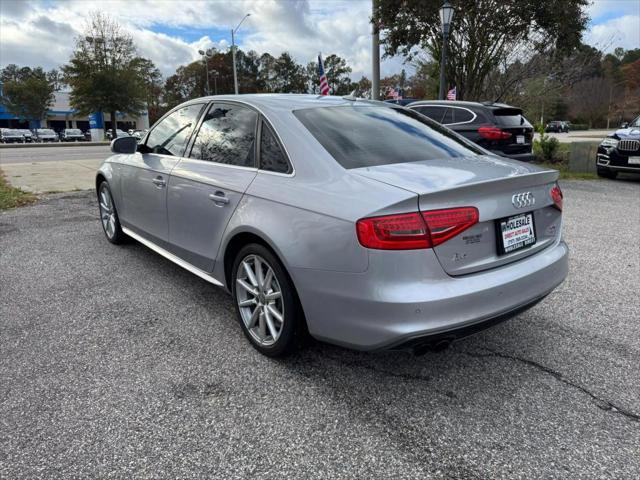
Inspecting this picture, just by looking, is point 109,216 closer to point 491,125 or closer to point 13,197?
point 13,197

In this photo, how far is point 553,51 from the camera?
18250 mm

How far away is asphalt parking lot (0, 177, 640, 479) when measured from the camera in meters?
2.10

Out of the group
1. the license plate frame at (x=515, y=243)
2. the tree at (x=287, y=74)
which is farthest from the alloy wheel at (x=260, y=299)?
the tree at (x=287, y=74)

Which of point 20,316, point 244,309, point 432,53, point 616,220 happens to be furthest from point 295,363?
point 432,53

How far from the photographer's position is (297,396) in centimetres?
260

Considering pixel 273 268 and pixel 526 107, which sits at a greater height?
pixel 526 107

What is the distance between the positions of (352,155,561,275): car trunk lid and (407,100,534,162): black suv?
7.28m

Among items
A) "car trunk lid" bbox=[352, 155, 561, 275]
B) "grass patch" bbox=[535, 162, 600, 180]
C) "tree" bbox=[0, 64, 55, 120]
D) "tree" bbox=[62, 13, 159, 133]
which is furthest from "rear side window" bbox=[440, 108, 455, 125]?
"tree" bbox=[0, 64, 55, 120]

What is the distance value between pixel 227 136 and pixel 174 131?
968mm

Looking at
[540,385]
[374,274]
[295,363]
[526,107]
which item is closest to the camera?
[374,274]

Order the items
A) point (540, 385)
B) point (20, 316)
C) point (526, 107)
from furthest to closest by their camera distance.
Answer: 1. point (526, 107)
2. point (20, 316)
3. point (540, 385)

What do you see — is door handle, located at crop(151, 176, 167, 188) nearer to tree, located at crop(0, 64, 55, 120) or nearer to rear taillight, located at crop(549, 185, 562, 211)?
rear taillight, located at crop(549, 185, 562, 211)

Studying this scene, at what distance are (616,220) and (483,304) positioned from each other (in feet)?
18.7

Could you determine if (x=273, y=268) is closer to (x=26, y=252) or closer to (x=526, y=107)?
(x=26, y=252)
